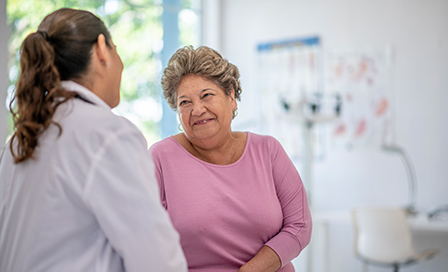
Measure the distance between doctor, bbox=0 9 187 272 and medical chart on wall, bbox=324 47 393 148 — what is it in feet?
12.6

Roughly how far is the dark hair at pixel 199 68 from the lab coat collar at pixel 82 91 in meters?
0.64

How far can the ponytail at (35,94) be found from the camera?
40.9 inches

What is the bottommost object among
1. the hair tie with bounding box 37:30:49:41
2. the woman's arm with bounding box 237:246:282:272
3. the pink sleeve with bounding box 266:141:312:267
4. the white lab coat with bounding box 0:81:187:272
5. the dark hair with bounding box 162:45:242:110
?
the woman's arm with bounding box 237:246:282:272

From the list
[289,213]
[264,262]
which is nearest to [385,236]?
[289,213]

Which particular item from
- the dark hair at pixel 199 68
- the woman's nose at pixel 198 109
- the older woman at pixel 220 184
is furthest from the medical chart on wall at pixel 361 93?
the woman's nose at pixel 198 109

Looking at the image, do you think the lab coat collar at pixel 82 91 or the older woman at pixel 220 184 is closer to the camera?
the lab coat collar at pixel 82 91

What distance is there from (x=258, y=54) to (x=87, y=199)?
448 centimetres

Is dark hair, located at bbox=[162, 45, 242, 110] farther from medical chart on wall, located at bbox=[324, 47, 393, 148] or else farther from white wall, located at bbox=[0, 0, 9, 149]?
medical chart on wall, located at bbox=[324, 47, 393, 148]

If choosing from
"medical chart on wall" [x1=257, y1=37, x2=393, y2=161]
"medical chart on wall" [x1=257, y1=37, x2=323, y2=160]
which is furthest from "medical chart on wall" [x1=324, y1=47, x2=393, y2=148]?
"medical chart on wall" [x1=257, y1=37, x2=323, y2=160]

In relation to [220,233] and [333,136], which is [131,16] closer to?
[333,136]

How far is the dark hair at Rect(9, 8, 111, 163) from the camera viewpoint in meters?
1.04

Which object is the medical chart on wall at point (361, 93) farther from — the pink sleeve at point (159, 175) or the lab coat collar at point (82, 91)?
the lab coat collar at point (82, 91)

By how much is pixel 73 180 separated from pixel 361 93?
4.05 m

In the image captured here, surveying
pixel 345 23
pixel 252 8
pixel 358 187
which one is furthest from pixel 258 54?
pixel 358 187
